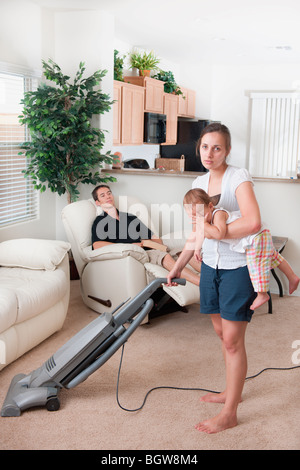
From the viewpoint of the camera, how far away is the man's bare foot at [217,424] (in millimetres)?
2221

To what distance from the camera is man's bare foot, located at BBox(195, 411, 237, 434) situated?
87.4 inches

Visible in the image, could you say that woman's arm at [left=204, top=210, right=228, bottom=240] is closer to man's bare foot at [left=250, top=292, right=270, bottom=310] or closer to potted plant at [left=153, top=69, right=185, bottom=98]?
man's bare foot at [left=250, top=292, right=270, bottom=310]

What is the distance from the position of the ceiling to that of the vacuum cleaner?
118 inches

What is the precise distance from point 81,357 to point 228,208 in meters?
0.97

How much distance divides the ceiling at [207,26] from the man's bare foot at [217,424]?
3.39 meters

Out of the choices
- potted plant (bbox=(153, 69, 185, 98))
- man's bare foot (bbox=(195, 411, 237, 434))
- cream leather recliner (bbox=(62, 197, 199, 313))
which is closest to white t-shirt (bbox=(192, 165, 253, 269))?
man's bare foot (bbox=(195, 411, 237, 434))

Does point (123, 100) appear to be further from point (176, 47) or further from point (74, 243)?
point (74, 243)

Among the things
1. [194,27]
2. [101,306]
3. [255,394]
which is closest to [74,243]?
[101,306]

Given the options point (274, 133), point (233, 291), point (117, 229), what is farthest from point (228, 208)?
point (274, 133)

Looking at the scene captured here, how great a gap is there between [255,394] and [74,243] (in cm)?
176

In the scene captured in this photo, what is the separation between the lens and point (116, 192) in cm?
476

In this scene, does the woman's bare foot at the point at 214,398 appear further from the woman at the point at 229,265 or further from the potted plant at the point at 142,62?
the potted plant at the point at 142,62

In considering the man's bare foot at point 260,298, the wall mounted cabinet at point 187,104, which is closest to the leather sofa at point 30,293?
the man's bare foot at point 260,298

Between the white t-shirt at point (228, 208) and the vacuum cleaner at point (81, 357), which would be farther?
the vacuum cleaner at point (81, 357)
